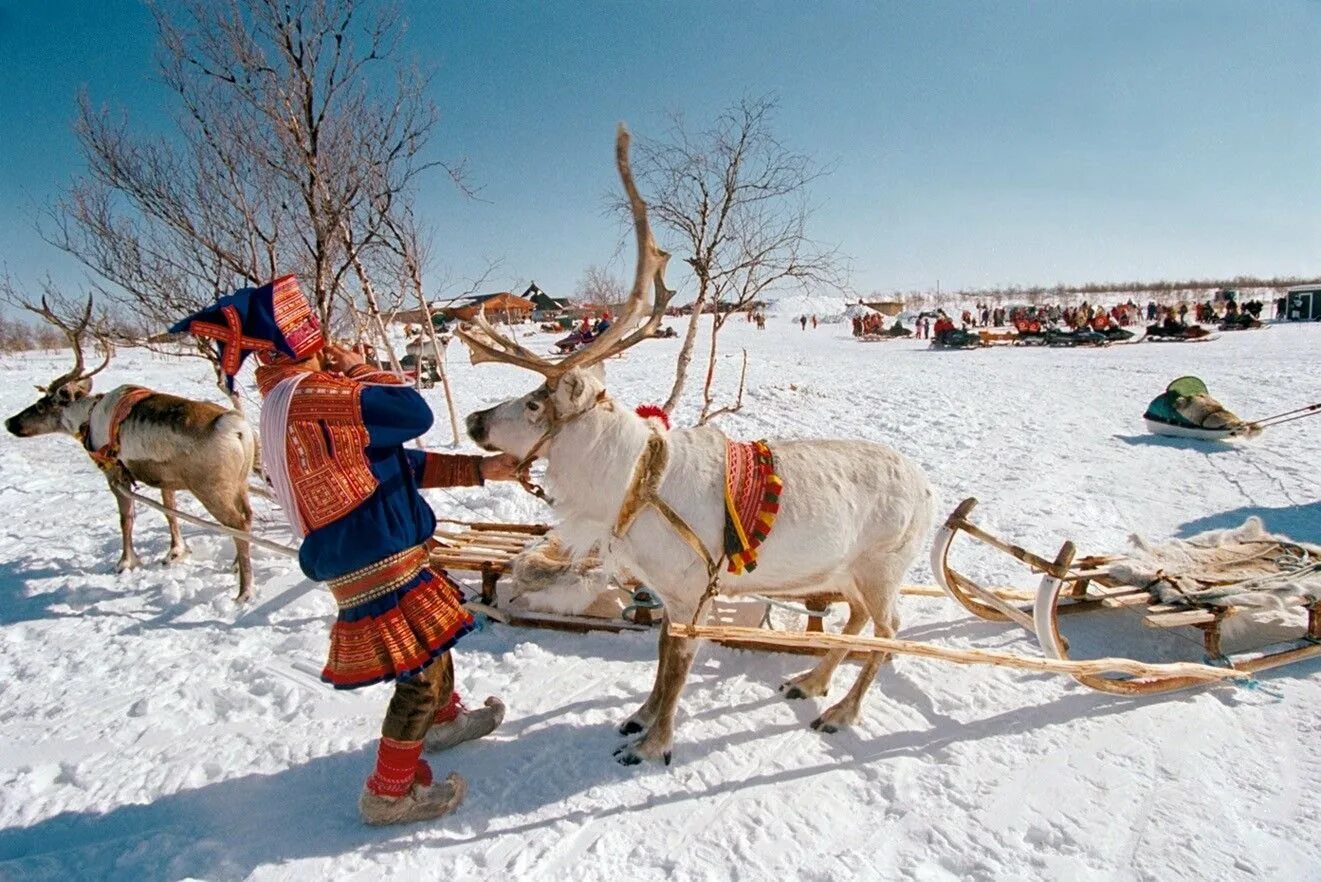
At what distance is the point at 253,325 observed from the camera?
239 centimetres

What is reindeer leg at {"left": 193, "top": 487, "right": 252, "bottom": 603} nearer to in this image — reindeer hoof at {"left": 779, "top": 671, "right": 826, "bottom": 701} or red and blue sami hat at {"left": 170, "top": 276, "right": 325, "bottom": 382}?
red and blue sami hat at {"left": 170, "top": 276, "right": 325, "bottom": 382}

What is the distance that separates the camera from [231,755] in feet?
10.4

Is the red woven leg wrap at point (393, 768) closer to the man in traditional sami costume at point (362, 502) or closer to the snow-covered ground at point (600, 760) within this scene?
the man in traditional sami costume at point (362, 502)

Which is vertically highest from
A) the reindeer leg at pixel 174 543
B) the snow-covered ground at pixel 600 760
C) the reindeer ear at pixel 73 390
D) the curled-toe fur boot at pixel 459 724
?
the reindeer ear at pixel 73 390

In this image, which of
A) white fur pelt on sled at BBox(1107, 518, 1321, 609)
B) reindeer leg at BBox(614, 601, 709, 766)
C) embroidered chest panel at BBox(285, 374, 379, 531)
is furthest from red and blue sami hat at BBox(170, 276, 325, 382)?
white fur pelt on sled at BBox(1107, 518, 1321, 609)

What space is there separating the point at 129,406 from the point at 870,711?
5770mm

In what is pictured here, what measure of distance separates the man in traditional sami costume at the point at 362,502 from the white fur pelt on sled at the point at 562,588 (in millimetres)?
1576

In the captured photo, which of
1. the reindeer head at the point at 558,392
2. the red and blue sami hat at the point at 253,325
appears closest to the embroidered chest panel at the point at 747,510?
the reindeer head at the point at 558,392

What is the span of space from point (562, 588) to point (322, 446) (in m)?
2.34

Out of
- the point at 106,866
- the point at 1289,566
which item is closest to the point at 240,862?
the point at 106,866

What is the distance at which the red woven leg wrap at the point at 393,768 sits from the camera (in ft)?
8.63

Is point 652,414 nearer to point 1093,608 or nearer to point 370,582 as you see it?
point 370,582

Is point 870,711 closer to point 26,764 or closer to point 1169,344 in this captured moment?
point 26,764

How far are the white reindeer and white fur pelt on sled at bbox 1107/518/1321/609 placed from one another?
179 cm
